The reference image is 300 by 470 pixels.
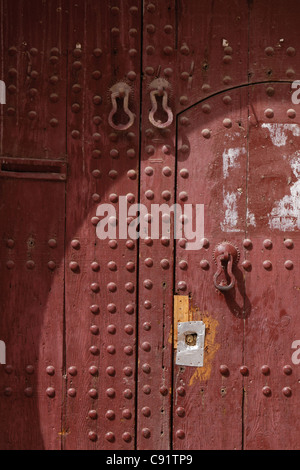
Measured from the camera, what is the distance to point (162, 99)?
224 cm

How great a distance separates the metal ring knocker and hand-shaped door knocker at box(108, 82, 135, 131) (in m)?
0.58

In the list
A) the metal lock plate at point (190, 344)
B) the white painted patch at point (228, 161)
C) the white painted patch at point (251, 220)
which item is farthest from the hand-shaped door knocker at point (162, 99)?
the metal lock plate at point (190, 344)

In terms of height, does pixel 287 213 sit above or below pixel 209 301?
above

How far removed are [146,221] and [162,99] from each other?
18.3 inches

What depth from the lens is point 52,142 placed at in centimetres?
224

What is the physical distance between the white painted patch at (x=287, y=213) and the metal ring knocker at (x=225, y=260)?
18 centimetres

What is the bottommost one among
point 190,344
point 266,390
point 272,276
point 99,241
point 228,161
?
point 266,390

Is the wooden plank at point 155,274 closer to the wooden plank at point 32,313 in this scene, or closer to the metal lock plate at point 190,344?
the metal lock plate at point 190,344

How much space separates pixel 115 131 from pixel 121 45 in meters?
0.33

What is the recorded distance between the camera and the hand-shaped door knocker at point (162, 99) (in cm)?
222

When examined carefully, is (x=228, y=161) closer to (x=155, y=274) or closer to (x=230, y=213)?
(x=230, y=213)

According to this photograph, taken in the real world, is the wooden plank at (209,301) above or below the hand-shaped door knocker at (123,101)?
below

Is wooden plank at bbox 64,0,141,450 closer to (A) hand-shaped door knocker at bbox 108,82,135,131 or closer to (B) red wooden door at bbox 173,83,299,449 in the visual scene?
(A) hand-shaped door knocker at bbox 108,82,135,131

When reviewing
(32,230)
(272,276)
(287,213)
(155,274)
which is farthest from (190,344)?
(32,230)
